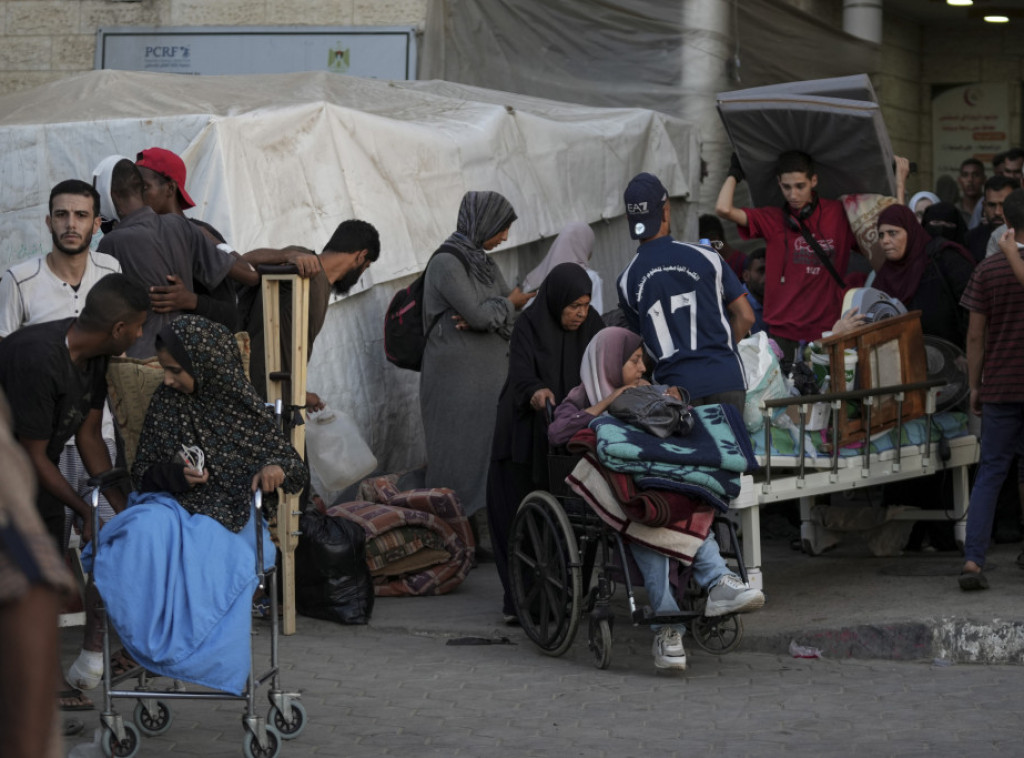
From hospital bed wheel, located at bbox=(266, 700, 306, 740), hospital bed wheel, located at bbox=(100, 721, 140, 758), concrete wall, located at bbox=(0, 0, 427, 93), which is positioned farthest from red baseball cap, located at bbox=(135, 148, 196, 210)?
concrete wall, located at bbox=(0, 0, 427, 93)

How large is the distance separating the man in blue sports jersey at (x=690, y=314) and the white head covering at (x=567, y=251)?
8.15ft

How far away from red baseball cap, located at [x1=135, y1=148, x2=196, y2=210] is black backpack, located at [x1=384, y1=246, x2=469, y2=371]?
6.51 ft

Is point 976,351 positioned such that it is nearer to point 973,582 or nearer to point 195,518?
point 973,582

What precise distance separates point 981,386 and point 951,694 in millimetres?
1965

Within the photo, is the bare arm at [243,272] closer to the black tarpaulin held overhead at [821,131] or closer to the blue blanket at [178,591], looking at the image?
the blue blanket at [178,591]

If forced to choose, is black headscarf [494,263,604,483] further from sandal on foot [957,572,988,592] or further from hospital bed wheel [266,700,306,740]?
hospital bed wheel [266,700,306,740]

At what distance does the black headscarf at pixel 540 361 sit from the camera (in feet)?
24.0

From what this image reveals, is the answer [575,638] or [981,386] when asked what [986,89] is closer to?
[981,386]

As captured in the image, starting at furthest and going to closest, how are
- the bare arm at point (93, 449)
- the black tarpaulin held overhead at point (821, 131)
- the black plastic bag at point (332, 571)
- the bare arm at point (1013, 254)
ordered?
1. the black tarpaulin held overhead at point (821, 131)
2. the black plastic bag at point (332, 571)
3. the bare arm at point (1013, 254)
4. the bare arm at point (93, 449)

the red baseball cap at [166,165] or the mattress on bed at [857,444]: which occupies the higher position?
the red baseball cap at [166,165]

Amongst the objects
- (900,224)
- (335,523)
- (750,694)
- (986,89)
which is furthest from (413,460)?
(986,89)

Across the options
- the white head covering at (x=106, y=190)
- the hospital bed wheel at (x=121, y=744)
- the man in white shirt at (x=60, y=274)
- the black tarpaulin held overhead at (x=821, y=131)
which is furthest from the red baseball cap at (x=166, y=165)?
the black tarpaulin held overhead at (x=821, y=131)

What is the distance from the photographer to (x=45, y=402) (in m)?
5.45

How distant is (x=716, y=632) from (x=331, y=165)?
391 centimetres
